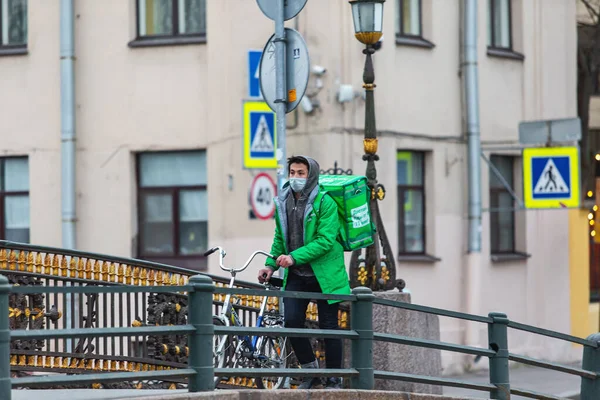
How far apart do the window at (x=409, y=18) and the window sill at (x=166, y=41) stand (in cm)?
291

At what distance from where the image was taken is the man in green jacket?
9477 mm

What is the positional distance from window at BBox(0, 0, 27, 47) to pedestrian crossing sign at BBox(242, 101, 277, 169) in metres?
6.84

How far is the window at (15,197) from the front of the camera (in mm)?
19605

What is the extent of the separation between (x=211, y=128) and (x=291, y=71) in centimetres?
829

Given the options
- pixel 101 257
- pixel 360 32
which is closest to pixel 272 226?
pixel 360 32

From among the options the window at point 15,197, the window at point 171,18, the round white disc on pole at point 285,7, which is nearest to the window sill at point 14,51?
the window at point 15,197

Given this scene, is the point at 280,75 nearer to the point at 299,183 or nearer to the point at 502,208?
the point at 299,183

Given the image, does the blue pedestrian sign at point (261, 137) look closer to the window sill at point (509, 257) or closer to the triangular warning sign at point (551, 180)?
the triangular warning sign at point (551, 180)

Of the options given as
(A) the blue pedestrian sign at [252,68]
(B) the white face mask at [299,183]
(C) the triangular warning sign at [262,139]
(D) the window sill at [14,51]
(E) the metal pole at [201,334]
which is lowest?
(E) the metal pole at [201,334]

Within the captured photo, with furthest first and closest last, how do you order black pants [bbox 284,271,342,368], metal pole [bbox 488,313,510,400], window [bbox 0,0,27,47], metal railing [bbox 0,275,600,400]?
1. window [bbox 0,0,27,47]
2. metal pole [bbox 488,313,510,400]
3. black pants [bbox 284,271,342,368]
4. metal railing [bbox 0,275,600,400]

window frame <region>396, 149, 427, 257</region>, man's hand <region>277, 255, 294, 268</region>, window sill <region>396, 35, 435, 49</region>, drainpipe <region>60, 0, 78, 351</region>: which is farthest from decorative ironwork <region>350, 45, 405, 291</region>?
drainpipe <region>60, 0, 78, 351</region>

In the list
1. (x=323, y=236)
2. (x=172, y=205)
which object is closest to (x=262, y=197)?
(x=172, y=205)

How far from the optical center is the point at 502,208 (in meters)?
21.2

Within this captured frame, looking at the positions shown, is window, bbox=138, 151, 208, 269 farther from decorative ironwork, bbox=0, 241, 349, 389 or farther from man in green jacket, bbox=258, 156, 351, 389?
man in green jacket, bbox=258, 156, 351, 389
